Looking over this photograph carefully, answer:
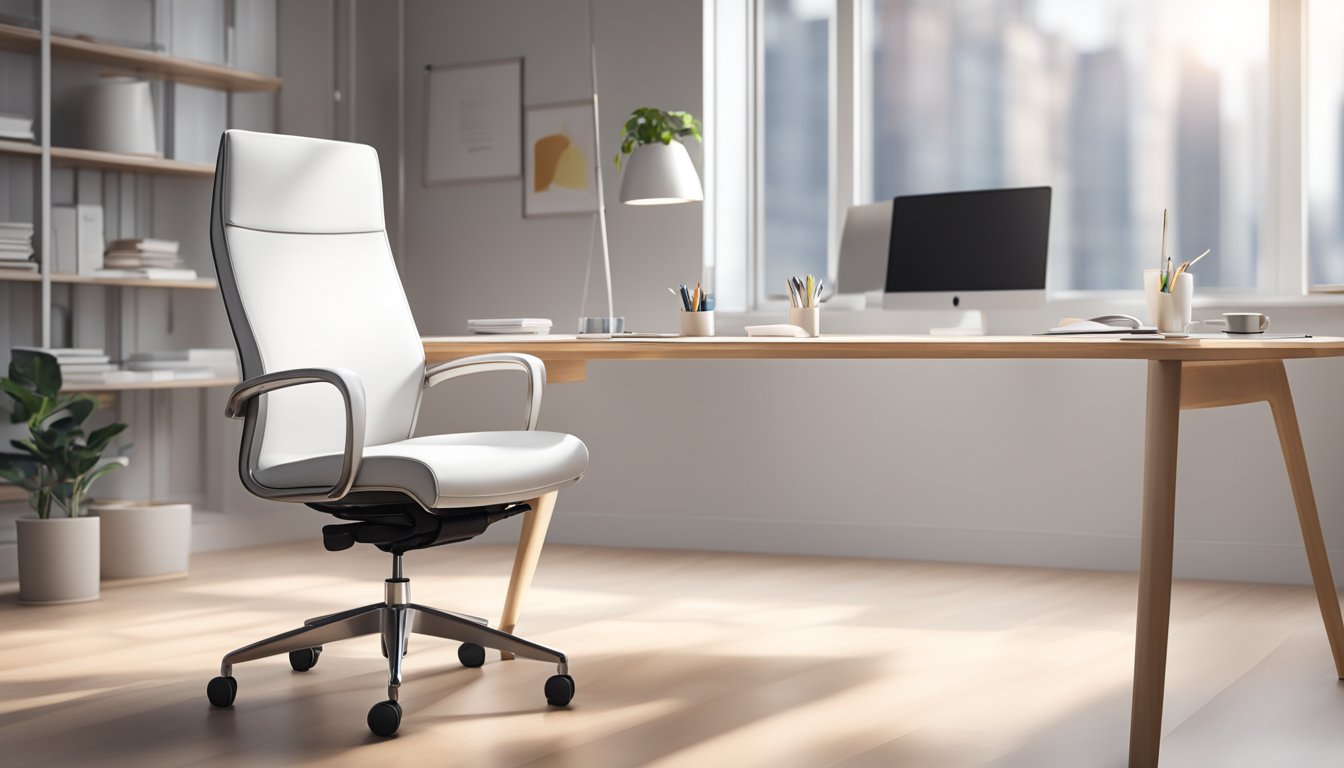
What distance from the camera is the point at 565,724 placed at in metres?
2.43

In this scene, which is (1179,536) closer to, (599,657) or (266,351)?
(599,657)

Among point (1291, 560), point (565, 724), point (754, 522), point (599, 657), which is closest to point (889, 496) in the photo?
point (754, 522)

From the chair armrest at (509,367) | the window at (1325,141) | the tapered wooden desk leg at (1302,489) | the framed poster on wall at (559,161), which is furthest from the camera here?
the framed poster on wall at (559,161)

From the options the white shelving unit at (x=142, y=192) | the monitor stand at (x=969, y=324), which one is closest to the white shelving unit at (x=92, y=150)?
the white shelving unit at (x=142, y=192)

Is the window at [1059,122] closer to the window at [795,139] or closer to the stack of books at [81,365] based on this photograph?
the window at [795,139]

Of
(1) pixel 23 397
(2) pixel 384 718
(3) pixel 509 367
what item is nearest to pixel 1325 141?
(3) pixel 509 367

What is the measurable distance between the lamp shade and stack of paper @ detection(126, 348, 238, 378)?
1.47 m

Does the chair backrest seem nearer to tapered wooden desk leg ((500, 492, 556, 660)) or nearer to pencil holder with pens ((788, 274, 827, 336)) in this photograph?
tapered wooden desk leg ((500, 492, 556, 660))

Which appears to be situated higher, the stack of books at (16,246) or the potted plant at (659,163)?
the potted plant at (659,163)

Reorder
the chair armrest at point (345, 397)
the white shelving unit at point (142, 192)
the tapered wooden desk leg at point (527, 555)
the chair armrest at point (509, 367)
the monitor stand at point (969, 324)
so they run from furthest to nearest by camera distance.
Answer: the white shelving unit at point (142, 192) → the monitor stand at point (969, 324) → the tapered wooden desk leg at point (527, 555) → the chair armrest at point (509, 367) → the chair armrest at point (345, 397)

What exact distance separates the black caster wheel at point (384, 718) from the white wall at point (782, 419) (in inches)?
95.4

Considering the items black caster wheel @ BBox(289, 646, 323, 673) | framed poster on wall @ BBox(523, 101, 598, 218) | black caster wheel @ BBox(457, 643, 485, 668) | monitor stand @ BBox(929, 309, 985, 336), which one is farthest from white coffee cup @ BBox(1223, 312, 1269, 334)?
framed poster on wall @ BBox(523, 101, 598, 218)

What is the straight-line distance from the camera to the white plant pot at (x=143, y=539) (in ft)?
13.0

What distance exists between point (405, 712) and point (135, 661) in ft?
2.74
